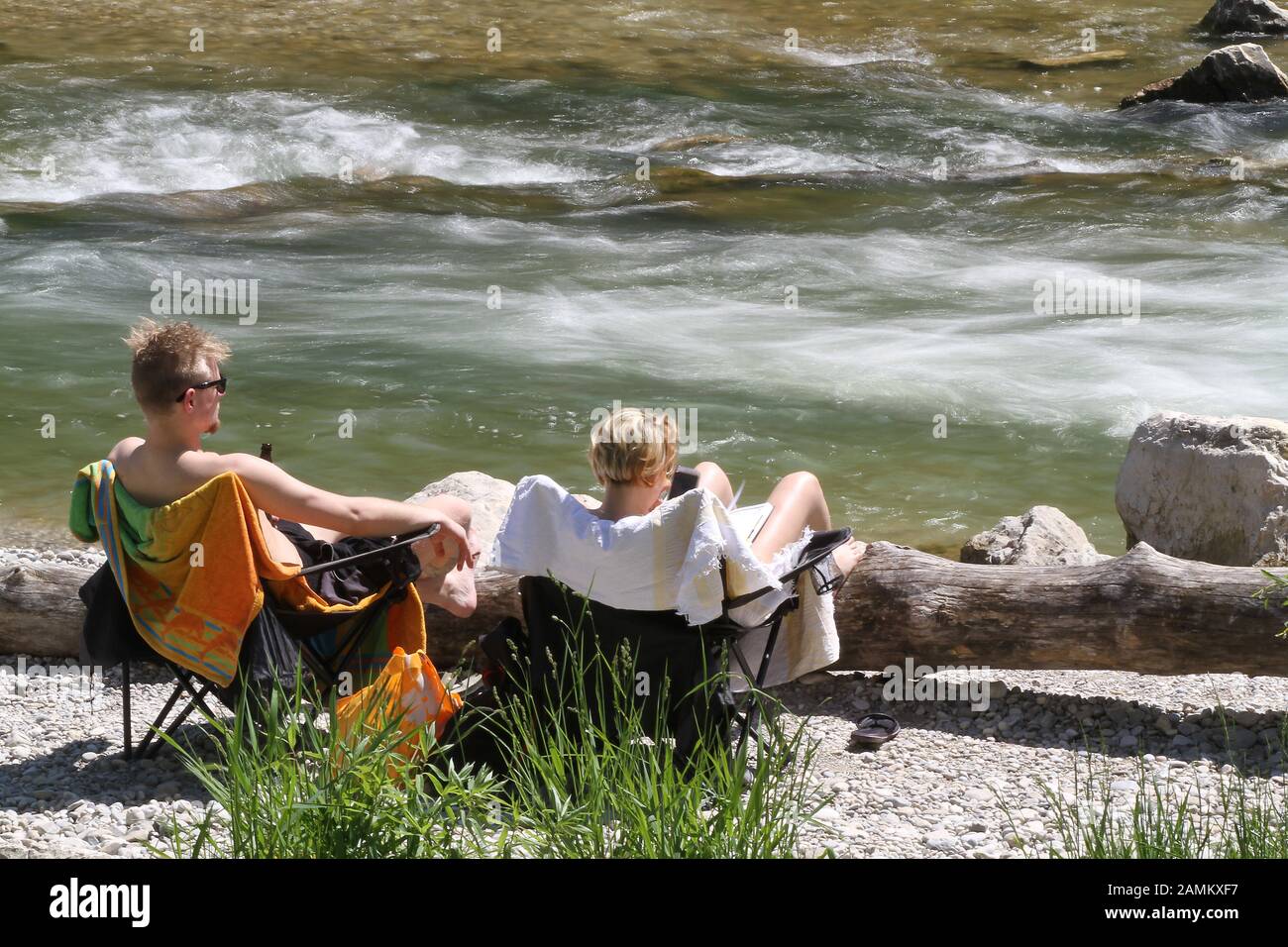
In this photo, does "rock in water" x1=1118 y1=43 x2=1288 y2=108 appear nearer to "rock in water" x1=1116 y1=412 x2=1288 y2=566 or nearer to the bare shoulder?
"rock in water" x1=1116 y1=412 x2=1288 y2=566

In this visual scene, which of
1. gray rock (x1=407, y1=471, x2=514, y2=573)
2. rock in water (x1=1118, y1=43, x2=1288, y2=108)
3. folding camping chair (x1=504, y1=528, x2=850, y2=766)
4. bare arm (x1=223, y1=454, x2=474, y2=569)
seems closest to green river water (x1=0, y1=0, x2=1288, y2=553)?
rock in water (x1=1118, y1=43, x2=1288, y2=108)

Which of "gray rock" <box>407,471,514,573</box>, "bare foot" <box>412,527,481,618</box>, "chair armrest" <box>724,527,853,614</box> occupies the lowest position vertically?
"gray rock" <box>407,471,514,573</box>

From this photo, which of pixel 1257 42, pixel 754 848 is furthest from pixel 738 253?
pixel 1257 42

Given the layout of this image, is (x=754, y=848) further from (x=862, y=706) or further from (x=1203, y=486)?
(x=1203, y=486)

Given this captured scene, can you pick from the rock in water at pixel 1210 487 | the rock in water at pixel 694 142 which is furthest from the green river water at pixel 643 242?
the rock in water at pixel 1210 487

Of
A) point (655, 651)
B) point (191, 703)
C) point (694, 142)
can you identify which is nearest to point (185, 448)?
point (191, 703)

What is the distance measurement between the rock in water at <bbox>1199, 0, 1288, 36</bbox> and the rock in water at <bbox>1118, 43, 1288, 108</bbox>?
389 cm

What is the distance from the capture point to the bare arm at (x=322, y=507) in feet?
14.0

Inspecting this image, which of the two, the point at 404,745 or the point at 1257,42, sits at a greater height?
the point at 1257,42

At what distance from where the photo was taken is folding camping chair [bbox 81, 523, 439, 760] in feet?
14.1

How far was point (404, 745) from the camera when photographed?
4.14 metres

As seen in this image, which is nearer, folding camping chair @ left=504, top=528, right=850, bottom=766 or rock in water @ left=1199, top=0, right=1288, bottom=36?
folding camping chair @ left=504, top=528, right=850, bottom=766

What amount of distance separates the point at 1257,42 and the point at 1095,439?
1482 cm

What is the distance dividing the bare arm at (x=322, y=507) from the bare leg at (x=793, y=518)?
3.15 feet
